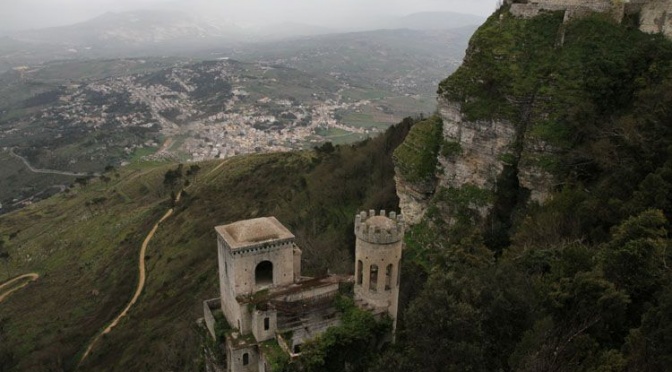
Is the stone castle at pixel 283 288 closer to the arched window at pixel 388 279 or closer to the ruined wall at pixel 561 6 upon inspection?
the arched window at pixel 388 279

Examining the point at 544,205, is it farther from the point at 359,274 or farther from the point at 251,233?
the point at 251,233

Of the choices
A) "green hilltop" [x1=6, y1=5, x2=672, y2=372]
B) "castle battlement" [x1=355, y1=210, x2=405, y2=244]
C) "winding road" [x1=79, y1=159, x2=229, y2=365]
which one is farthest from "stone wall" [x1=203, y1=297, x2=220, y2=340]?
"winding road" [x1=79, y1=159, x2=229, y2=365]

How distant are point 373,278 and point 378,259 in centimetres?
133

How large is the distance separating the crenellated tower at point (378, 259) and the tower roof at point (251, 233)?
444 cm

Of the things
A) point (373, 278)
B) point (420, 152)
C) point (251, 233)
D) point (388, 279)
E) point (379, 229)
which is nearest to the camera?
point (379, 229)

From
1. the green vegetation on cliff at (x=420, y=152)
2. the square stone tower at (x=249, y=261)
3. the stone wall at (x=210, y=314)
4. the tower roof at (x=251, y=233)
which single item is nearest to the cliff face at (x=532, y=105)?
the green vegetation on cliff at (x=420, y=152)

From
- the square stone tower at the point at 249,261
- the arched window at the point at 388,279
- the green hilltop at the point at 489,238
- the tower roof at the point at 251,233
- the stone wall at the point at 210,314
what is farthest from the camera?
the stone wall at the point at 210,314

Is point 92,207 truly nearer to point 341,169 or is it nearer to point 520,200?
point 341,169

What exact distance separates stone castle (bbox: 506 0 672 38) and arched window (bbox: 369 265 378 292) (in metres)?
22.9

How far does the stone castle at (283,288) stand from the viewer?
2339 cm

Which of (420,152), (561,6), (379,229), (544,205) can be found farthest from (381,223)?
(561,6)

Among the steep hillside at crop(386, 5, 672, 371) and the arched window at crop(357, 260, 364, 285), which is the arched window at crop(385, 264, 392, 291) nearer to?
A: the arched window at crop(357, 260, 364, 285)

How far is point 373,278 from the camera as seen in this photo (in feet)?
79.3

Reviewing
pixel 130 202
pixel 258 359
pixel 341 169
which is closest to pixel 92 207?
pixel 130 202
